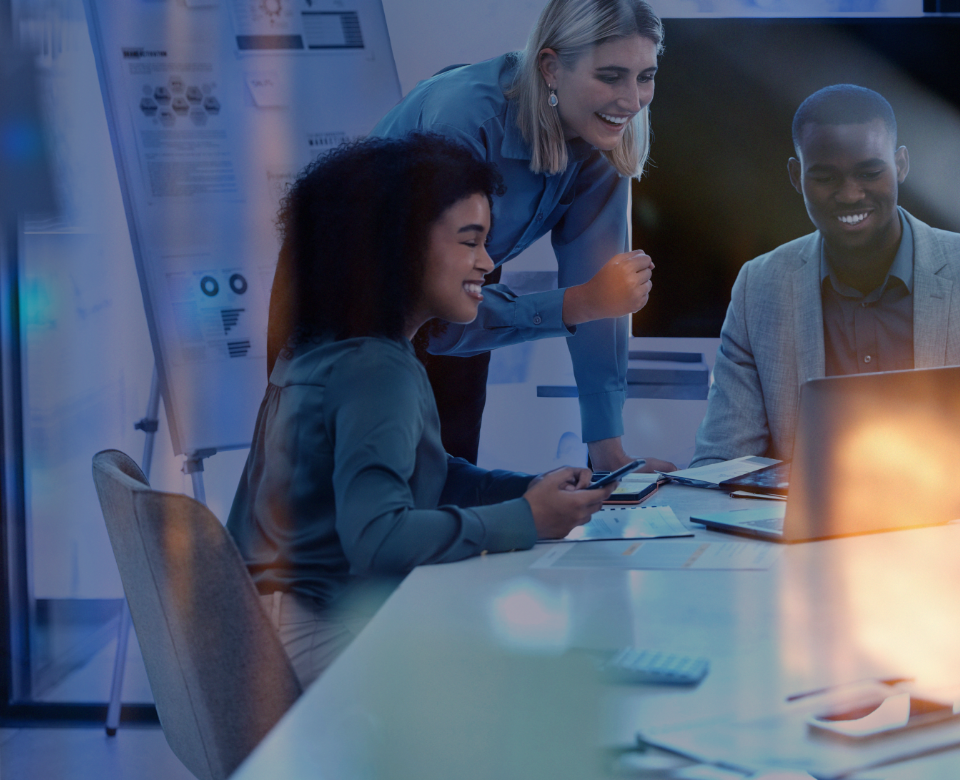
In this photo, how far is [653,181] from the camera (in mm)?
2510

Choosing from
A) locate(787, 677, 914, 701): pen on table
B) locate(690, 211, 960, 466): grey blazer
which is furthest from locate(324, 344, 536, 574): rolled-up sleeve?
locate(690, 211, 960, 466): grey blazer

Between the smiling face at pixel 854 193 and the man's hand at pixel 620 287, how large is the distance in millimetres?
470

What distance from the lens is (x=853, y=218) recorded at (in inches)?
78.1

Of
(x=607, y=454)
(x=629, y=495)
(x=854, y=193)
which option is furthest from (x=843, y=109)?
(x=629, y=495)

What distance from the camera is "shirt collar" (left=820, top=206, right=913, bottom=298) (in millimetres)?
1955

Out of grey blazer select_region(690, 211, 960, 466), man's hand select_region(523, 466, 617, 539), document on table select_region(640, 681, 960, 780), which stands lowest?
document on table select_region(640, 681, 960, 780)

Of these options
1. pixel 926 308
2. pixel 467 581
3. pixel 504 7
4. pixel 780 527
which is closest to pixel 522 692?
pixel 467 581

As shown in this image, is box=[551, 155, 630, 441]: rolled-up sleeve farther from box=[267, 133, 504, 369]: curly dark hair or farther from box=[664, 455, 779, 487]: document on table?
box=[267, 133, 504, 369]: curly dark hair

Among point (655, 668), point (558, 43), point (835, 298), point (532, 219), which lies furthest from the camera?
point (532, 219)

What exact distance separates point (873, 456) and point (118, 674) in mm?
1792

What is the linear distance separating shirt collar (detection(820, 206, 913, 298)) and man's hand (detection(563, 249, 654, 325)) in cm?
44

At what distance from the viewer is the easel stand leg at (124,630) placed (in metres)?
2.13

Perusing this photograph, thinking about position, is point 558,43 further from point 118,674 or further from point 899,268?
point 118,674

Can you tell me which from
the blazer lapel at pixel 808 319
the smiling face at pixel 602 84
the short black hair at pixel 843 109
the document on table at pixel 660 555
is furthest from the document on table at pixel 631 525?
the short black hair at pixel 843 109
